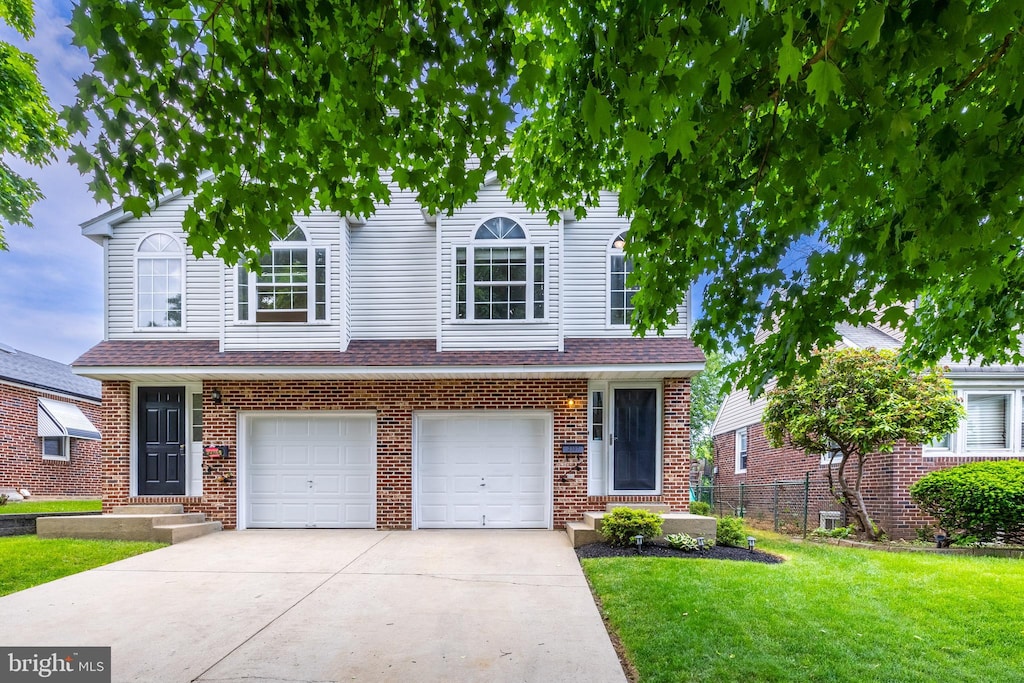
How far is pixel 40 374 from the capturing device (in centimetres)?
1728

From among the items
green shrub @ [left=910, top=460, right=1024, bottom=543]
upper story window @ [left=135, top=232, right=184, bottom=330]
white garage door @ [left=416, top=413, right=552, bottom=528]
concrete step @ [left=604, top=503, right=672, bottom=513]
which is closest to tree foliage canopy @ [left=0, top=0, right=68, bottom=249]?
upper story window @ [left=135, top=232, right=184, bottom=330]

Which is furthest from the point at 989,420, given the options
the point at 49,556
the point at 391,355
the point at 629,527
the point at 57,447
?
the point at 57,447

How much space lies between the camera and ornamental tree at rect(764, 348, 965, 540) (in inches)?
335

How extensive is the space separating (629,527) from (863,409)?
172 inches

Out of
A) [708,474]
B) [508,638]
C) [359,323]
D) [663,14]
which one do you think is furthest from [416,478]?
[708,474]

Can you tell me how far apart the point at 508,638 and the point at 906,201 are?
410cm

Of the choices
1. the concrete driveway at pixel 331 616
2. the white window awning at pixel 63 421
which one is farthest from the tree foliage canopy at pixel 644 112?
the white window awning at pixel 63 421

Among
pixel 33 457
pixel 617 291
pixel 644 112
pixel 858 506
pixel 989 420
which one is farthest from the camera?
pixel 33 457

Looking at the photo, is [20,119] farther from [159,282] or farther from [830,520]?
[830,520]

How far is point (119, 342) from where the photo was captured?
961 cm

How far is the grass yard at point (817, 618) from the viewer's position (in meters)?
3.84

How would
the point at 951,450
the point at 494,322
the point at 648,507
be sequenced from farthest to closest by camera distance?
1. the point at 951,450
2. the point at 494,322
3. the point at 648,507

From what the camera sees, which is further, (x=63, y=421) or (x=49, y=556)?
(x=63, y=421)

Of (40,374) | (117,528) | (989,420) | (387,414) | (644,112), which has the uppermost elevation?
(644,112)
